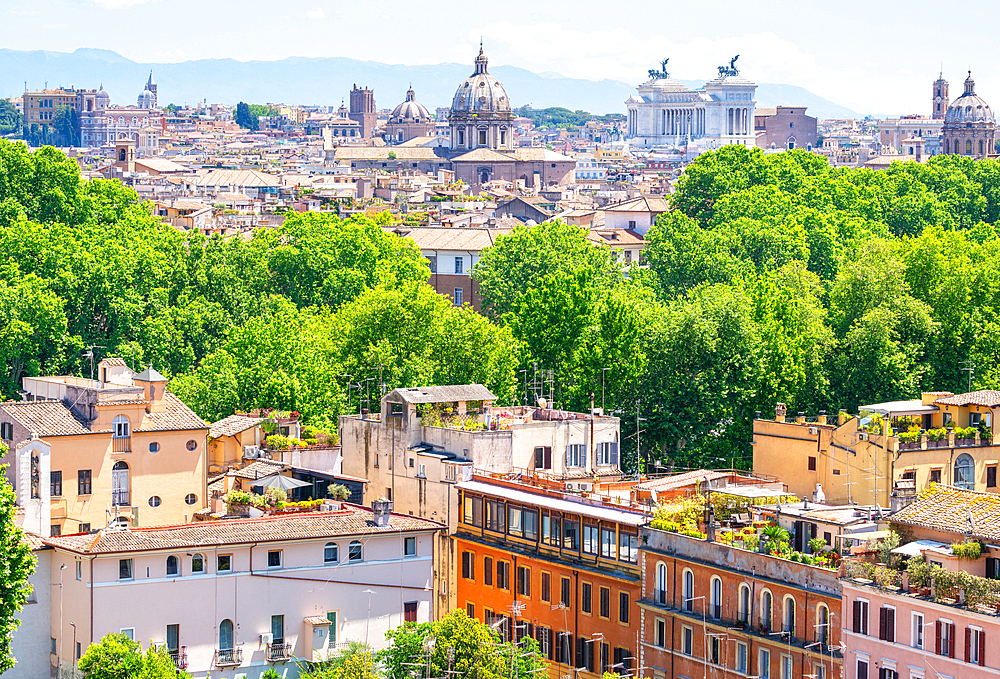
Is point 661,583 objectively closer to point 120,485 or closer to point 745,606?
point 745,606

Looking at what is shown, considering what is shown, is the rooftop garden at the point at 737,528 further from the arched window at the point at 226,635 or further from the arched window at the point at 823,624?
the arched window at the point at 226,635

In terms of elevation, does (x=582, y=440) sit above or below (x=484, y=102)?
below

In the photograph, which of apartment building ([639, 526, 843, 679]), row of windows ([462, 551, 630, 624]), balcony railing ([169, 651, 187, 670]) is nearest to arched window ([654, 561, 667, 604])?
apartment building ([639, 526, 843, 679])

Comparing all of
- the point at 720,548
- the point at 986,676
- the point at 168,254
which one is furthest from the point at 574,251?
the point at 986,676

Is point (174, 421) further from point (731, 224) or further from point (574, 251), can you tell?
point (731, 224)

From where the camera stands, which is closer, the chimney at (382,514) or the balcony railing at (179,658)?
the balcony railing at (179,658)

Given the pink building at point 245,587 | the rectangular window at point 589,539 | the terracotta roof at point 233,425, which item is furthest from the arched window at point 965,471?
the terracotta roof at point 233,425

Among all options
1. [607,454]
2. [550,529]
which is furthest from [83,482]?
[607,454]
